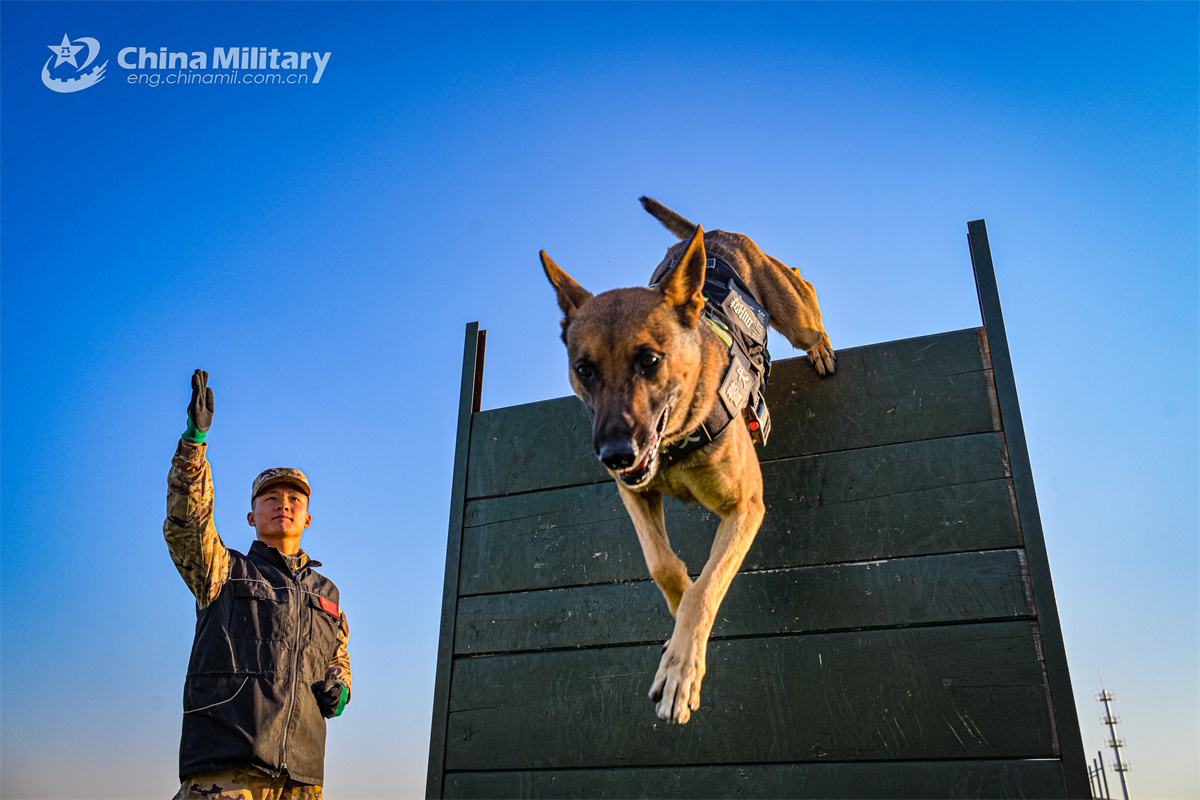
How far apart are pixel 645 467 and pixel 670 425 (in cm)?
43

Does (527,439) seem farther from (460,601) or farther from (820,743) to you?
(820,743)

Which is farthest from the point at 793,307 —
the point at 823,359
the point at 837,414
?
the point at 837,414

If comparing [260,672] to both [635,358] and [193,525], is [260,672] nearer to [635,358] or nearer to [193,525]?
[193,525]

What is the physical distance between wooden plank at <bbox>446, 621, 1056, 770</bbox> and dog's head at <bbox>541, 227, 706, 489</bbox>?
137 centimetres

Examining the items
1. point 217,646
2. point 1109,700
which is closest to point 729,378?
point 217,646

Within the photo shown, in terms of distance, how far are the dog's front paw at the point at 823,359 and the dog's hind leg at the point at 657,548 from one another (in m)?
1.44

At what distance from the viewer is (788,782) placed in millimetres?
3656

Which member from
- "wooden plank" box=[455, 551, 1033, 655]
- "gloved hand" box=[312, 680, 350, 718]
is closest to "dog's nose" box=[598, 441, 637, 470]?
"wooden plank" box=[455, 551, 1033, 655]

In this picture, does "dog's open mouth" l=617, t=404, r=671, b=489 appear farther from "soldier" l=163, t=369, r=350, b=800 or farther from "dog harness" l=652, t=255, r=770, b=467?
"soldier" l=163, t=369, r=350, b=800

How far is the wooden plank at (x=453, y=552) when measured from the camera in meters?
4.40

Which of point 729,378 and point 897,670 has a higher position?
point 729,378

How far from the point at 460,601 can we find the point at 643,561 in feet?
3.95

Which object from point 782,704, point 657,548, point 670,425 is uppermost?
point 670,425

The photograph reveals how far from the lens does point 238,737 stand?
11.2ft
